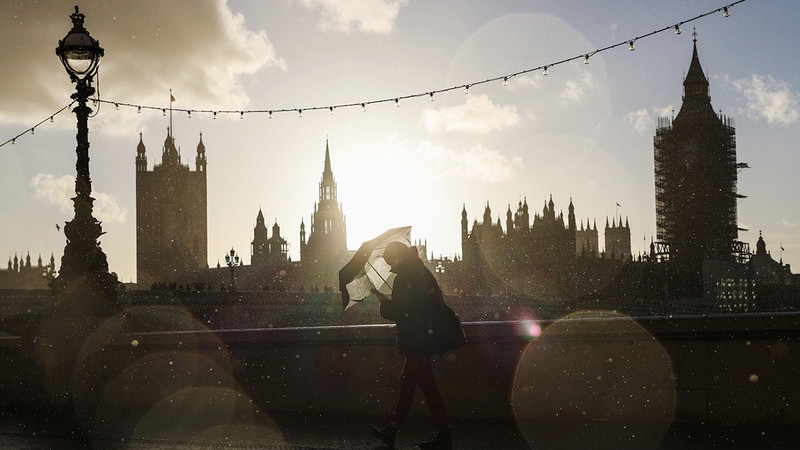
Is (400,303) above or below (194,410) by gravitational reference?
above

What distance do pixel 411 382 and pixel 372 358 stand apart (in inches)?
68.8

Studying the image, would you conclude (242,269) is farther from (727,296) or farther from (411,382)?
(411,382)

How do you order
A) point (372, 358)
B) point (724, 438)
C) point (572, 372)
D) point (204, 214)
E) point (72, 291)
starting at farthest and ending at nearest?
point (204, 214)
point (72, 291)
point (372, 358)
point (572, 372)
point (724, 438)

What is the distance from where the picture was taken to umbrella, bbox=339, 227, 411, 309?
711 centimetres

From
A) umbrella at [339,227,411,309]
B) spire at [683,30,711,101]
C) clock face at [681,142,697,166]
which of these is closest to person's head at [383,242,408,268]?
umbrella at [339,227,411,309]

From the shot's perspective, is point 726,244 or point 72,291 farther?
point 726,244

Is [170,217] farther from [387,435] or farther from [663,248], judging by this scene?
[387,435]

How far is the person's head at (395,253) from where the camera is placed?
269 inches

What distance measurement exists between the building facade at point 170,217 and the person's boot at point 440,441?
423 feet

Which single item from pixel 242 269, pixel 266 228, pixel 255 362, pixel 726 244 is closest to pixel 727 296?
pixel 726 244

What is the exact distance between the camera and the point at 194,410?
9102mm

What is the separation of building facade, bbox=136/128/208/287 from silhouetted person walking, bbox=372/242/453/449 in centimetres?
12865

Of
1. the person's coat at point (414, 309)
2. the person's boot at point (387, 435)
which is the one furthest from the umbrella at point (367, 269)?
the person's boot at point (387, 435)

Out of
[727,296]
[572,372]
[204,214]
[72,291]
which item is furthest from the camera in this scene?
[204,214]
